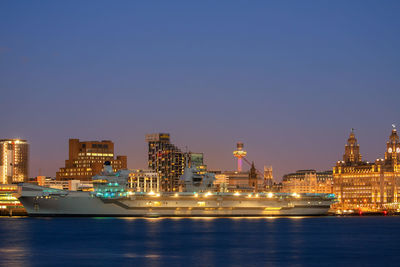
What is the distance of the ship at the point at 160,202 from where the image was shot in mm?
114500

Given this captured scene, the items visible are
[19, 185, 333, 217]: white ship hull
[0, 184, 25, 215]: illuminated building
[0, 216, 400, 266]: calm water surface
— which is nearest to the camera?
[0, 216, 400, 266]: calm water surface

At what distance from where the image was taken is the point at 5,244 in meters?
70.8

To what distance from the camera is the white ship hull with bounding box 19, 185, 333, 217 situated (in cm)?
11431

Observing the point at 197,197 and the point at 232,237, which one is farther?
the point at 197,197

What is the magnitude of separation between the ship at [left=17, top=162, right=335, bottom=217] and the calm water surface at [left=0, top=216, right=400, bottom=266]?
18462mm

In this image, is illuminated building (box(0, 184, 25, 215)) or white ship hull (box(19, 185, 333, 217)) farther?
illuminated building (box(0, 184, 25, 215))

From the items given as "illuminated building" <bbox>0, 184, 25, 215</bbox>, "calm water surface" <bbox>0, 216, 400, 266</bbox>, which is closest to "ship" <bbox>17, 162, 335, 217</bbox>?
"calm water surface" <bbox>0, 216, 400, 266</bbox>

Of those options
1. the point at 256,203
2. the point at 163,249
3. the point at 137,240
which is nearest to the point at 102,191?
the point at 256,203

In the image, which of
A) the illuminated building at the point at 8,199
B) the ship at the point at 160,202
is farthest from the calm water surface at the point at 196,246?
the illuminated building at the point at 8,199

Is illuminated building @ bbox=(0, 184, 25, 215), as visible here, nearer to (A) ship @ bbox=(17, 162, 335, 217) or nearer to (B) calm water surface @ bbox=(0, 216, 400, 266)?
(A) ship @ bbox=(17, 162, 335, 217)

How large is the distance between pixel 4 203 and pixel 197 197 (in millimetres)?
64314

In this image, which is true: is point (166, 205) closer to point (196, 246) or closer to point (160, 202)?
point (160, 202)

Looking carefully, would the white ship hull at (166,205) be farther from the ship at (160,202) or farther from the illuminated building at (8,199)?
the illuminated building at (8,199)

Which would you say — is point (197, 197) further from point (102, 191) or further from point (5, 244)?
point (5, 244)
